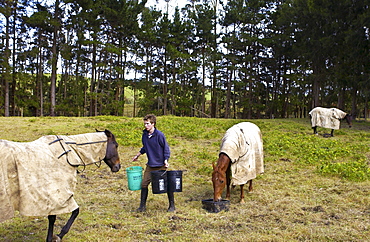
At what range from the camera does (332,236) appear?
471 centimetres

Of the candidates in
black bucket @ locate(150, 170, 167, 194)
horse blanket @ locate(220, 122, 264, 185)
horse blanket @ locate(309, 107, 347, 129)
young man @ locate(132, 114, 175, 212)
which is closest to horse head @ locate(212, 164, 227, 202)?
horse blanket @ locate(220, 122, 264, 185)

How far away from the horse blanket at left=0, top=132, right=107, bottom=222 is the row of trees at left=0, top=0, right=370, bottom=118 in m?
23.1

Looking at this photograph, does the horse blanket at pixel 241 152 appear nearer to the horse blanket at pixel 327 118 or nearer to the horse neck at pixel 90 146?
the horse neck at pixel 90 146

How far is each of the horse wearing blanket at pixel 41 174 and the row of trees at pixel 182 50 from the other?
23.0 m

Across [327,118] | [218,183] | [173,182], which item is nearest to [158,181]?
[173,182]

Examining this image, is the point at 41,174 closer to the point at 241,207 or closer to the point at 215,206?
the point at 215,206

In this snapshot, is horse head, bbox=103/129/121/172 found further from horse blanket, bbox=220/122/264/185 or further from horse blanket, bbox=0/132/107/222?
horse blanket, bbox=220/122/264/185

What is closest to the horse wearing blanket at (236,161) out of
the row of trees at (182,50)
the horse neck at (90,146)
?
the horse neck at (90,146)

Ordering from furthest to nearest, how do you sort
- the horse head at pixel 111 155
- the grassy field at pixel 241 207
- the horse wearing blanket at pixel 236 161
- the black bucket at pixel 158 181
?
the horse wearing blanket at pixel 236 161, the black bucket at pixel 158 181, the horse head at pixel 111 155, the grassy field at pixel 241 207

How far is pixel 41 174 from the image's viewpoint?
13.1 feet

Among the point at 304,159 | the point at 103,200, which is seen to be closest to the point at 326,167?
the point at 304,159

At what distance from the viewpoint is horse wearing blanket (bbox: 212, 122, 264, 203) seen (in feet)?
20.3

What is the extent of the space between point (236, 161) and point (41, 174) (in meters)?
4.03

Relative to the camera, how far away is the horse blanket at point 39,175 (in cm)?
372
